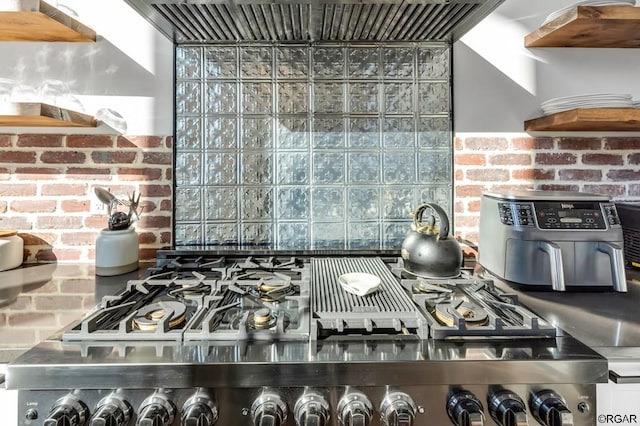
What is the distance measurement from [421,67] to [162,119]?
1.05 metres

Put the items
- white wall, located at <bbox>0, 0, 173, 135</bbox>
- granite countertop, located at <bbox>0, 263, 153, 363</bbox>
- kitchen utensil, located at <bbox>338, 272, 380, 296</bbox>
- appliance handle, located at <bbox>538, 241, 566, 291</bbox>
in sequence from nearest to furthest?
granite countertop, located at <bbox>0, 263, 153, 363</bbox>, kitchen utensil, located at <bbox>338, 272, 380, 296</bbox>, appliance handle, located at <bbox>538, 241, 566, 291</bbox>, white wall, located at <bbox>0, 0, 173, 135</bbox>

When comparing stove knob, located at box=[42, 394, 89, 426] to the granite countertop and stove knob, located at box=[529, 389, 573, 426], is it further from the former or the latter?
stove knob, located at box=[529, 389, 573, 426]

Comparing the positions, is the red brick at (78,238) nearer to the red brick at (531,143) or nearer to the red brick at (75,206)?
the red brick at (75,206)

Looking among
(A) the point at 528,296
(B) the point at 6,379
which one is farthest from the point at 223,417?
(A) the point at 528,296

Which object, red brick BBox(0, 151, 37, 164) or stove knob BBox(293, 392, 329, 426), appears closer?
stove knob BBox(293, 392, 329, 426)

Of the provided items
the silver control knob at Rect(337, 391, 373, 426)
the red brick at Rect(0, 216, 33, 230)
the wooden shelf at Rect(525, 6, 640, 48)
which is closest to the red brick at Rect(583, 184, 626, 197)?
the wooden shelf at Rect(525, 6, 640, 48)

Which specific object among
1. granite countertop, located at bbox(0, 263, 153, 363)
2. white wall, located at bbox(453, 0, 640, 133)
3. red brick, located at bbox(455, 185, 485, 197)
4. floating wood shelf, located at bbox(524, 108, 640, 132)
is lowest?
granite countertop, located at bbox(0, 263, 153, 363)

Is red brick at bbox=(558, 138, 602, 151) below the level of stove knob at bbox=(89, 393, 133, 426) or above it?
above

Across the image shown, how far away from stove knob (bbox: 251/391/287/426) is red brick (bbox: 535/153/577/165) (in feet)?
4.49

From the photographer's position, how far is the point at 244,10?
1165 millimetres

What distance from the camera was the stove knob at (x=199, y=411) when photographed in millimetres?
662

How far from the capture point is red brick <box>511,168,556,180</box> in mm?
1500

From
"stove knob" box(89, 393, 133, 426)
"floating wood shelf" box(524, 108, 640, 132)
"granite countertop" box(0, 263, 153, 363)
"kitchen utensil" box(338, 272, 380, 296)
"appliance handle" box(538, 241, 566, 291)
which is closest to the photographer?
"stove knob" box(89, 393, 133, 426)

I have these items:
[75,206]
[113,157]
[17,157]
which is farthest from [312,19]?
[17,157]
